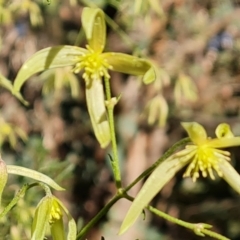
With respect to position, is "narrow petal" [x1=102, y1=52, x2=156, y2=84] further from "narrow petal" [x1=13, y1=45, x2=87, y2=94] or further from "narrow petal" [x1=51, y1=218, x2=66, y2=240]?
"narrow petal" [x1=51, y1=218, x2=66, y2=240]

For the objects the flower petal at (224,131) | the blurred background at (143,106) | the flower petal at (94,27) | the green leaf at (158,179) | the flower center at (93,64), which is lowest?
the blurred background at (143,106)

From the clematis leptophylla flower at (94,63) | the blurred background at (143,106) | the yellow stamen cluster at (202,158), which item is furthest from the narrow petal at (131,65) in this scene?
the blurred background at (143,106)

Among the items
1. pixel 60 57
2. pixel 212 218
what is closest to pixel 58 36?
pixel 212 218

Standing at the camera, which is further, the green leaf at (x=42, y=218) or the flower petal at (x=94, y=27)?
the flower petal at (x=94, y=27)

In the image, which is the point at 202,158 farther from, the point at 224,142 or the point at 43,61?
the point at 43,61

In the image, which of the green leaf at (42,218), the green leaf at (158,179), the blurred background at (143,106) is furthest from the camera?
the blurred background at (143,106)

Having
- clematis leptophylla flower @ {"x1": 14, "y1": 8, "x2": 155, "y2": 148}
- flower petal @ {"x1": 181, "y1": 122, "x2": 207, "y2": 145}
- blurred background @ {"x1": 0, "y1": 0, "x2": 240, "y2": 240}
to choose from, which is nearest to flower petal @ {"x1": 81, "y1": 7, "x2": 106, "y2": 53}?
clematis leptophylla flower @ {"x1": 14, "y1": 8, "x2": 155, "y2": 148}

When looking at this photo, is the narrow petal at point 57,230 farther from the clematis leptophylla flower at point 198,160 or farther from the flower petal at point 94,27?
the flower petal at point 94,27

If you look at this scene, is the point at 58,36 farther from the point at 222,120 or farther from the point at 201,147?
the point at 201,147
